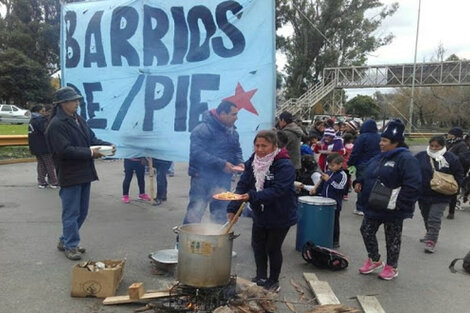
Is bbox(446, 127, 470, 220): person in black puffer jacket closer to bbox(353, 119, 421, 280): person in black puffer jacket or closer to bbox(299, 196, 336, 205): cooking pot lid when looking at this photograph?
bbox(299, 196, 336, 205): cooking pot lid

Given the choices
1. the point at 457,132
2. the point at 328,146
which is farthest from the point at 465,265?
the point at 328,146

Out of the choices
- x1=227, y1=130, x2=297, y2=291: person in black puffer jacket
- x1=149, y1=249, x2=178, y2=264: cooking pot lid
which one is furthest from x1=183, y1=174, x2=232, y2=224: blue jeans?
x1=227, y1=130, x2=297, y2=291: person in black puffer jacket

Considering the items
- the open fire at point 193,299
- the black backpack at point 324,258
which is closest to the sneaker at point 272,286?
the open fire at point 193,299

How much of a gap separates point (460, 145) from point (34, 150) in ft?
28.9

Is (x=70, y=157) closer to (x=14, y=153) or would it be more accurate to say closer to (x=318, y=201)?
(x=318, y=201)

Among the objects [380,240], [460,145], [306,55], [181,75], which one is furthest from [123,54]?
[306,55]

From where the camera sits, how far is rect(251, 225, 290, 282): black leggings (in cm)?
412

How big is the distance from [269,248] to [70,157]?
2347mm

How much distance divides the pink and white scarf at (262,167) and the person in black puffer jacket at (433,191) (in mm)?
3180

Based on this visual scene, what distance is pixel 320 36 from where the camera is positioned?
3494 cm

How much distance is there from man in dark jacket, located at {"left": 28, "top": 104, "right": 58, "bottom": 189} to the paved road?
0.65 meters

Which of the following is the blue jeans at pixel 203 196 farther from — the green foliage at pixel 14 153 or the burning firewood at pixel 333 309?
the green foliage at pixel 14 153

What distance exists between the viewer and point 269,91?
18.2 ft

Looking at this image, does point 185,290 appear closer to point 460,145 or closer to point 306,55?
point 460,145
